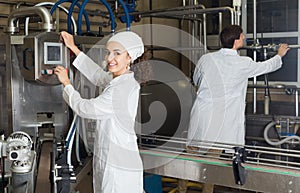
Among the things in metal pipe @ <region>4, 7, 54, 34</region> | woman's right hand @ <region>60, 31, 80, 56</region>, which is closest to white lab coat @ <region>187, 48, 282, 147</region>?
woman's right hand @ <region>60, 31, 80, 56</region>

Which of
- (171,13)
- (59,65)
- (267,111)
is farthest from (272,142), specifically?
(59,65)

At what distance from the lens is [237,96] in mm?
2498

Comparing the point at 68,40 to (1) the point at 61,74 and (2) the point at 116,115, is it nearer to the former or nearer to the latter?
(1) the point at 61,74

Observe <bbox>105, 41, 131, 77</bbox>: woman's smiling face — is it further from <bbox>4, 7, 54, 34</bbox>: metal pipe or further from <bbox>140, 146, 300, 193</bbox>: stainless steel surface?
<bbox>140, 146, 300, 193</bbox>: stainless steel surface

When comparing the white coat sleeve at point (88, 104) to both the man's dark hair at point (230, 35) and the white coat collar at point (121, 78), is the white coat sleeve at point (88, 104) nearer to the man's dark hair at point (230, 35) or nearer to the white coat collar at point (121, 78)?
the white coat collar at point (121, 78)

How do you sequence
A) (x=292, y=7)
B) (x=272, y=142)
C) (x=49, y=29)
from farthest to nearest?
(x=292, y=7)
(x=272, y=142)
(x=49, y=29)

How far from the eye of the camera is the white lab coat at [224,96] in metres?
2.47

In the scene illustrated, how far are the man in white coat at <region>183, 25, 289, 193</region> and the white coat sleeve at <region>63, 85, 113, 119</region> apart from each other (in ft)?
2.69

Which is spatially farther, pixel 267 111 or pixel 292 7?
pixel 292 7

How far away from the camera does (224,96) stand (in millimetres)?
2490

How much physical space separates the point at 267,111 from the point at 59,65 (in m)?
1.92

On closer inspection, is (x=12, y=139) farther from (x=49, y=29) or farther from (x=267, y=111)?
(x=267, y=111)

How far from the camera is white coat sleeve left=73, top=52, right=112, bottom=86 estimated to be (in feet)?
6.50

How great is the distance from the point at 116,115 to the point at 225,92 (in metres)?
0.88
